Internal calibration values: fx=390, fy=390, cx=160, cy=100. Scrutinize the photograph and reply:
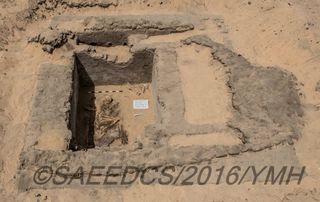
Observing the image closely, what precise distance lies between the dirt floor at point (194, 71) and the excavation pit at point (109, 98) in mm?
43

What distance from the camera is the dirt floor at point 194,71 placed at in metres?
5.38

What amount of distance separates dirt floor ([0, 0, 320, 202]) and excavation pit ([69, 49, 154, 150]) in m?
0.04

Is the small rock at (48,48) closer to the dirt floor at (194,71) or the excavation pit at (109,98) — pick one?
the dirt floor at (194,71)

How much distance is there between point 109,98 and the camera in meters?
7.79

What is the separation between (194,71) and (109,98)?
6.05 ft

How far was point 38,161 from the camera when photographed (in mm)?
5531

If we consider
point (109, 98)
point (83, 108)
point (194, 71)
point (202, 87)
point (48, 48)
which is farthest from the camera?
point (109, 98)

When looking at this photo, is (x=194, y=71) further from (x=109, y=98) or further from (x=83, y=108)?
(x=83, y=108)

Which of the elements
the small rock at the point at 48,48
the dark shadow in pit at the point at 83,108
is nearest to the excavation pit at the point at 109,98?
the dark shadow in pit at the point at 83,108

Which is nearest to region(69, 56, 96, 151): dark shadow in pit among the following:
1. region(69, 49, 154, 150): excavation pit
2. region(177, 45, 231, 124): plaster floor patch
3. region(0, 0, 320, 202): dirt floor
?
region(69, 49, 154, 150): excavation pit

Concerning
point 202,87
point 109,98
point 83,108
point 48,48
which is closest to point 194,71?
point 202,87

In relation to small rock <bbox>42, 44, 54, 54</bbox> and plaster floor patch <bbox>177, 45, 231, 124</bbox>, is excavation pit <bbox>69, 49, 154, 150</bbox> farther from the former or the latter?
plaster floor patch <bbox>177, 45, 231, 124</bbox>

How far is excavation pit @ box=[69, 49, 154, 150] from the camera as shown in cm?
720

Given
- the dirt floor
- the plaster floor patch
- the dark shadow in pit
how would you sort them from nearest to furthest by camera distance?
the dirt floor < the plaster floor patch < the dark shadow in pit
